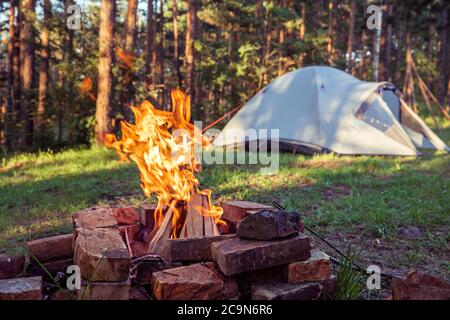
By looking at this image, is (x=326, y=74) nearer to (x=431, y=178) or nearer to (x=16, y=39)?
(x=431, y=178)

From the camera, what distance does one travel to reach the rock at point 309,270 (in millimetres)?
2576

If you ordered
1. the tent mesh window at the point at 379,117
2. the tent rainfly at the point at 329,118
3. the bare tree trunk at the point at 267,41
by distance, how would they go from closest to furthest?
1. the tent rainfly at the point at 329,118
2. the tent mesh window at the point at 379,117
3. the bare tree trunk at the point at 267,41

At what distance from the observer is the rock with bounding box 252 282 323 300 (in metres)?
2.38

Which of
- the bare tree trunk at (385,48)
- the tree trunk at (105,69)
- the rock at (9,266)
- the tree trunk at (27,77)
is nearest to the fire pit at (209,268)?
the rock at (9,266)

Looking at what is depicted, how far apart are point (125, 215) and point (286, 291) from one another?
5.71 ft

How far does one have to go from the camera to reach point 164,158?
3520mm

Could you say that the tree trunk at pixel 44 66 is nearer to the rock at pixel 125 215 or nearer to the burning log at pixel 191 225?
the rock at pixel 125 215

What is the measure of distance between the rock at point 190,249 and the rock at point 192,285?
0.23 meters

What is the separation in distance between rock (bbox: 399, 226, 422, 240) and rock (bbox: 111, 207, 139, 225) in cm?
271

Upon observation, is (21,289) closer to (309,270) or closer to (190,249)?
(190,249)

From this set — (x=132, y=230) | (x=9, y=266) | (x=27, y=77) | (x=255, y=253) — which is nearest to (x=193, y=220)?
(x=132, y=230)

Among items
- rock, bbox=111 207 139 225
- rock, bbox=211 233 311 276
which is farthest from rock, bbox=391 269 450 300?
rock, bbox=111 207 139 225
